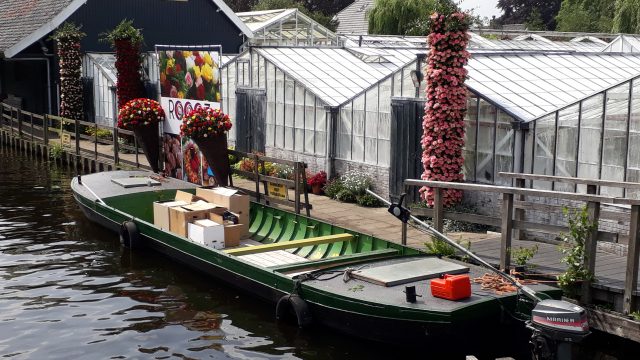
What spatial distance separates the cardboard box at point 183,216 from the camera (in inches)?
627

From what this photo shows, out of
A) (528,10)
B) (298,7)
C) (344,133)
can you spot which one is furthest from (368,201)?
(528,10)

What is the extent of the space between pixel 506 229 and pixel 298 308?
11.7 ft

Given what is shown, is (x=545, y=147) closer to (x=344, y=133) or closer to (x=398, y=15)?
(x=344, y=133)

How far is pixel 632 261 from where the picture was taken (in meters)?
10.8

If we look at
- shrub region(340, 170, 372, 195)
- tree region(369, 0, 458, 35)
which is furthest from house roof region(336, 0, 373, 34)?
shrub region(340, 170, 372, 195)

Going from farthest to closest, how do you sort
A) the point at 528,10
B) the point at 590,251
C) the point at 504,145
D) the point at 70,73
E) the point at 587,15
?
the point at 528,10, the point at 587,15, the point at 70,73, the point at 504,145, the point at 590,251

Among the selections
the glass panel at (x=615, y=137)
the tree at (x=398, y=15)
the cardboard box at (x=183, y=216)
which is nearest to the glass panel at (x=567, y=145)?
the glass panel at (x=615, y=137)

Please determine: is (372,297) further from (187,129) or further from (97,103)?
(97,103)

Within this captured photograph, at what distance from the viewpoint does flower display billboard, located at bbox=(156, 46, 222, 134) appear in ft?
67.1

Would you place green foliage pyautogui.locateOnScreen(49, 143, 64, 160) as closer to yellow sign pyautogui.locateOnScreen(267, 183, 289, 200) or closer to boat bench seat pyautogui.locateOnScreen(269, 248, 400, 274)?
yellow sign pyautogui.locateOnScreen(267, 183, 289, 200)

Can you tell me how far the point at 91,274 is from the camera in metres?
15.7

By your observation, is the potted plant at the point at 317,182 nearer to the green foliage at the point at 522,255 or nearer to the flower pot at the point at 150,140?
the flower pot at the point at 150,140

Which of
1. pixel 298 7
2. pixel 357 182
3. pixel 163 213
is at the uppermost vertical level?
pixel 298 7

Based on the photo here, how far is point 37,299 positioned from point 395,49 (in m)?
20.5
